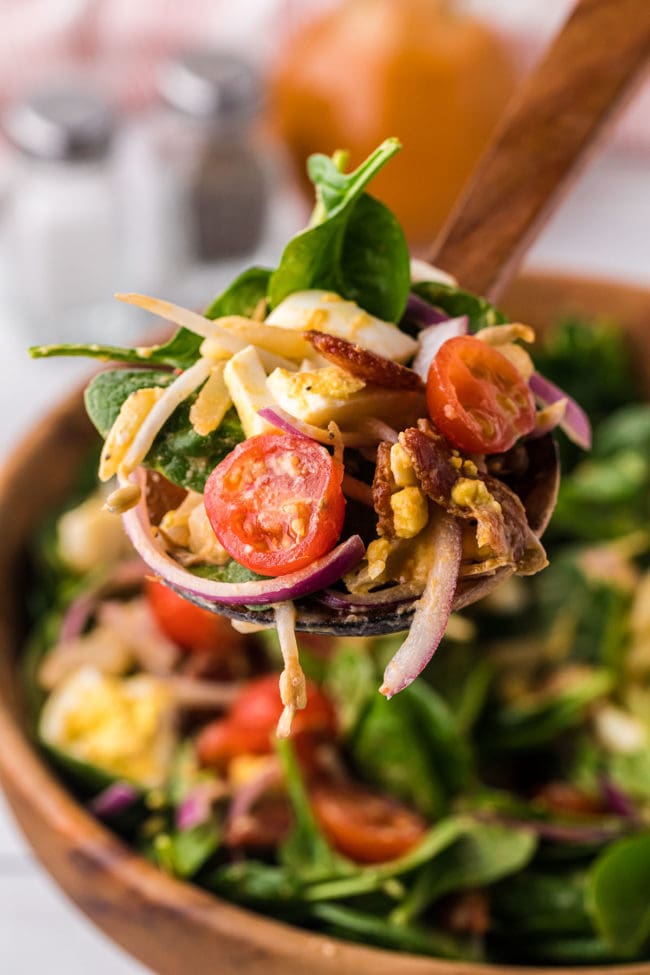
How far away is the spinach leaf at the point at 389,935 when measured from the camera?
1791 millimetres

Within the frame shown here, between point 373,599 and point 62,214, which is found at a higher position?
point 373,599

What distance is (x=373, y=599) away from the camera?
4.03 feet

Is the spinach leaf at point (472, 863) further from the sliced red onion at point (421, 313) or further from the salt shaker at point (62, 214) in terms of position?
the salt shaker at point (62, 214)

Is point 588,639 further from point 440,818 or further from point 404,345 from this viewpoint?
point 404,345

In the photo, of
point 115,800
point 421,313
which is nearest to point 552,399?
point 421,313

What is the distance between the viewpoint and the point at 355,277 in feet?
4.84

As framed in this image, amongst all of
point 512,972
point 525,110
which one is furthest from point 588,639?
point 525,110

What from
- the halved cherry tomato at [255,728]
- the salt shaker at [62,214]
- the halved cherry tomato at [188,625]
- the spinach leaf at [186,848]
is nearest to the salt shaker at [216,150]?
the salt shaker at [62,214]

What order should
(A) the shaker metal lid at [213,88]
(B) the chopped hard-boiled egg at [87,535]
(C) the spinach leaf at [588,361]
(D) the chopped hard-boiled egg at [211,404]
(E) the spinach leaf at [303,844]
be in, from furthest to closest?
(A) the shaker metal lid at [213,88]
(C) the spinach leaf at [588,361]
(B) the chopped hard-boiled egg at [87,535]
(E) the spinach leaf at [303,844]
(D) the chopped hard-boiled egg at [211,404]

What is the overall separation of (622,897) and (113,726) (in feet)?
2.75

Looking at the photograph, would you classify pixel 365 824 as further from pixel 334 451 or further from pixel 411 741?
pixel 334 451

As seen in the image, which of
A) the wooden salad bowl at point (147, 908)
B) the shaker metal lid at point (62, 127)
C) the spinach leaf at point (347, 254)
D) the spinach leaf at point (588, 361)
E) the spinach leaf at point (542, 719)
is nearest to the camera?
the spinach leaf at point (347, 254)

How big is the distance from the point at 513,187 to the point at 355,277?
0.32 meters

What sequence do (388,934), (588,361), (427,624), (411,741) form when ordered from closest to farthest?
(427,624) → (388,934) → (411,741) → (588,361)
